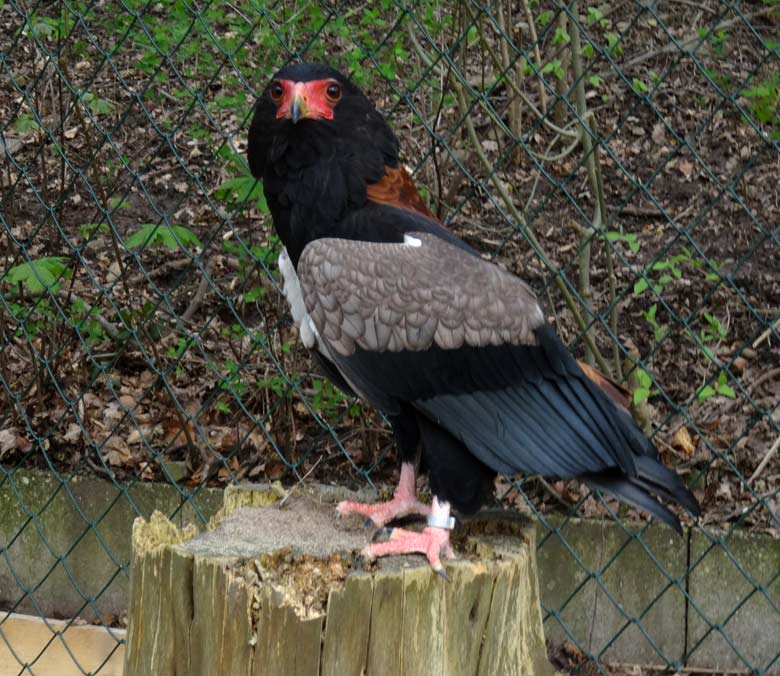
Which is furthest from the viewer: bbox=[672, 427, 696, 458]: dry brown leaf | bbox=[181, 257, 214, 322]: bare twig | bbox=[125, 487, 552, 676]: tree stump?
bbox=[181, 257, 214, 322]: bare twig

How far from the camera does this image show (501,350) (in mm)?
2758

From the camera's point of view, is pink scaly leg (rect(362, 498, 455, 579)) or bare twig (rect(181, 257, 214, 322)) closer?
pink scaly leg (rect(362, 498, 455, 579))

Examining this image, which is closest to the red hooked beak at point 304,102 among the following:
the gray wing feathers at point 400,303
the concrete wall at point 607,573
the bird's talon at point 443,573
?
the gray wing feathers at point 400,303

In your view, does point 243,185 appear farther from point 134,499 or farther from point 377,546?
point 377,546

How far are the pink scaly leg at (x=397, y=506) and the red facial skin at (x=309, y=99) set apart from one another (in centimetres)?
89

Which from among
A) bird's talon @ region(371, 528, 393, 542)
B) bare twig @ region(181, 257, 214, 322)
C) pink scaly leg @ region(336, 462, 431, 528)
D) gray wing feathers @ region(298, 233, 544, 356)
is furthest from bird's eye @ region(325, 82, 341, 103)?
bare twig @ region(181, 257, 214, 322)

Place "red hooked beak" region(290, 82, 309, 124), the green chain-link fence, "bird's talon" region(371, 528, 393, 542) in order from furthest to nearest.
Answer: the green chain-link fence → "red hooked beak" region(290, 82, 309, 124) → "bird's talon" region(371, 528, 393, 542)

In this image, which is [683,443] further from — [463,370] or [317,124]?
[317,124]

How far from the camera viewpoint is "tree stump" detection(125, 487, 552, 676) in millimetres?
2268

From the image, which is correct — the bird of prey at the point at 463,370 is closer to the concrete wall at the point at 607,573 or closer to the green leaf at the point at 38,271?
the concrete wall at the point at 607,573

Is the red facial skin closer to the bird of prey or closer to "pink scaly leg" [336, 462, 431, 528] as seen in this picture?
the bird of prey

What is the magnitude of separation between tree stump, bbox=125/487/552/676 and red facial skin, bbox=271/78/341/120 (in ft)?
3.34

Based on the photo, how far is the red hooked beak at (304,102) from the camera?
2854mm

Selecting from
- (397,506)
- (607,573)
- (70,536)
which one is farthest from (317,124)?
(70,536)
